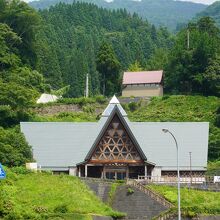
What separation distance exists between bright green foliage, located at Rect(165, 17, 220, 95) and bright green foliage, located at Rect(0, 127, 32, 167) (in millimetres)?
28465

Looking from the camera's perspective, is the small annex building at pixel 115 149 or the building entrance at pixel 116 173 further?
the building entrance at pixel 116 173

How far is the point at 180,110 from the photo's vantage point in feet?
240

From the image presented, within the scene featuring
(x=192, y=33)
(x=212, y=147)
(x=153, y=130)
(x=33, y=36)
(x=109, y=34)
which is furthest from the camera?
(x=109, y=34)

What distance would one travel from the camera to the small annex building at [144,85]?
85312 mm

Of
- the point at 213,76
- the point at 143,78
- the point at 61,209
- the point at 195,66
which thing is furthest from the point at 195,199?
the point at 143,78

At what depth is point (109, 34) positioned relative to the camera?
6934 inches

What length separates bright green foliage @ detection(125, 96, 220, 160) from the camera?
70.6 m

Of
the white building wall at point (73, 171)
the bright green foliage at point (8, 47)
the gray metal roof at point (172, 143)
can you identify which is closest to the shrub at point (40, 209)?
the white building wall at point (73, 171)

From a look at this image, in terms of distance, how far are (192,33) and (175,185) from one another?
4120cm

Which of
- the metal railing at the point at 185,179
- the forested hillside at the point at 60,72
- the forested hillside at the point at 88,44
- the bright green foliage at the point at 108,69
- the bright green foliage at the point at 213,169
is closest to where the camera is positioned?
the metal railing at the point at 185,179

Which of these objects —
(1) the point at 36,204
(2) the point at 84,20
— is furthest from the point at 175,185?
(2) the point at 84,20

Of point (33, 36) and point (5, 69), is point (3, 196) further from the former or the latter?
point (33, 36)

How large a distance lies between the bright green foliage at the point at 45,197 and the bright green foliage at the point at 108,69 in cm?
4407

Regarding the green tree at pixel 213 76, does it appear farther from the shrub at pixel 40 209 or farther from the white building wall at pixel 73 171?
the shrub at pixel 40 209
